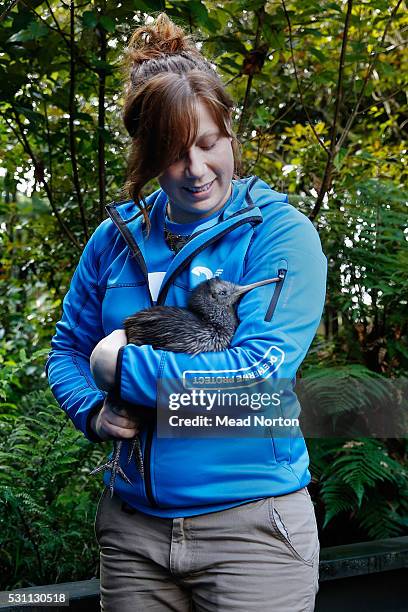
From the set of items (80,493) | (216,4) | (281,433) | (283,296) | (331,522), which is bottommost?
(331,522)

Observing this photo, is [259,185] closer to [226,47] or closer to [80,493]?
[226,47]

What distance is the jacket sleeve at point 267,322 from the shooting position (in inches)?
69.6

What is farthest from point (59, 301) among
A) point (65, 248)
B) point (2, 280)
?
point (2, 280)

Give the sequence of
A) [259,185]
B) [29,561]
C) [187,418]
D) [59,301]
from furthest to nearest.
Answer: [59,301]
[29,561]
[259,185]
[187,418]

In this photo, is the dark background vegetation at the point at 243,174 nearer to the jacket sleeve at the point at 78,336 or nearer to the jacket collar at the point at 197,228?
the jacket collar at the point at 197,228

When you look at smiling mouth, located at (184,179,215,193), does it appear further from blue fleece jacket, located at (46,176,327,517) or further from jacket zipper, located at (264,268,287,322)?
jacket zipper, located at (264,268,287,322)

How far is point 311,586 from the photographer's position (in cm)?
193

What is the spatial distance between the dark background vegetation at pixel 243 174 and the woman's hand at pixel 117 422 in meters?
1.46

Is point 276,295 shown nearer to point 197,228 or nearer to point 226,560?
point 197,228

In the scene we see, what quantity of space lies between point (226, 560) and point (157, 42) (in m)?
1.36

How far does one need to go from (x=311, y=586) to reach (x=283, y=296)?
2.31 feet

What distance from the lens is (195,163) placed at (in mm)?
1902

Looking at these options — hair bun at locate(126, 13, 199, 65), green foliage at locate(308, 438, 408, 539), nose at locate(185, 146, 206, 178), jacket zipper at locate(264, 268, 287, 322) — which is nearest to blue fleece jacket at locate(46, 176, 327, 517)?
jacket zipper at locate(264, 268, 287, 322)

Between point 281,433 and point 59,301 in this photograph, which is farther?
point 59,301
